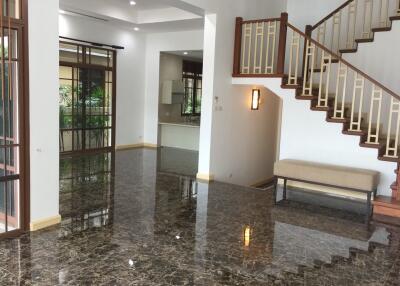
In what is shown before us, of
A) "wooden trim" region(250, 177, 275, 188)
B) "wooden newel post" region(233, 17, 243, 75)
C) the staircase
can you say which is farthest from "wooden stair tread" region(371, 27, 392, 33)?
"wooden trim" region(250, 177, 275, 188)

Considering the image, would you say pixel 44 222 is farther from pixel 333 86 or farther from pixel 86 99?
pixel 333 86

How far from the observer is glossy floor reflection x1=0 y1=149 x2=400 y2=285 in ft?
10.9

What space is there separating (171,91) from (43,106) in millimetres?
6735

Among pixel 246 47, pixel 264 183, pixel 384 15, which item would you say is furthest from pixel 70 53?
pixel 384 15

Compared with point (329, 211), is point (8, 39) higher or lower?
higher

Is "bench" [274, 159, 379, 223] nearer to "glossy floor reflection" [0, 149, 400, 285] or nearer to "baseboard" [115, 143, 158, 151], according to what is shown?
"glossy floor reflection" [0, 149, 400, 285]

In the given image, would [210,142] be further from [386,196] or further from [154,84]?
[154,84]

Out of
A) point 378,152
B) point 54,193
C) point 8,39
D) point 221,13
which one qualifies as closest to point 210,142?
point 221,13

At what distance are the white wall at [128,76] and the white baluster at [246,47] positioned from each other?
3.86m

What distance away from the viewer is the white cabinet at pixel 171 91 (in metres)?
10.7

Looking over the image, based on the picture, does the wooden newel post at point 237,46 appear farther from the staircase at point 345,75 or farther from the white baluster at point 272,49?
the white baluster at point 272,49

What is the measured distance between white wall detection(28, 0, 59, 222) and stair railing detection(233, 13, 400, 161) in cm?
374

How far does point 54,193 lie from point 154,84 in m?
6.68

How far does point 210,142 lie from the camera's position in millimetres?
6922
